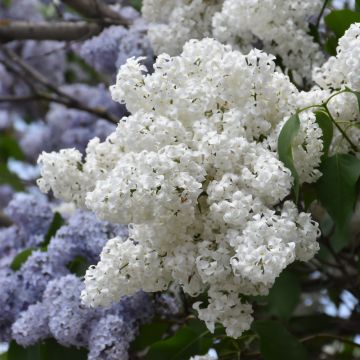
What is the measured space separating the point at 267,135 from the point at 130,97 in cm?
23

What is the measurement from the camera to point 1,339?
5.82ft

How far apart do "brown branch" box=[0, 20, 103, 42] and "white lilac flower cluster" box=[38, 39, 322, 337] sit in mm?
1124

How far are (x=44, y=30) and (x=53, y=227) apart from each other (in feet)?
2.27

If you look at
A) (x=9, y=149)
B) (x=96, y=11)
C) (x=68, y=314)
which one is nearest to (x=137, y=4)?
(x=96, y=11)

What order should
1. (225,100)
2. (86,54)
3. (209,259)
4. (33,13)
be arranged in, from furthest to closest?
(33,13), (86,54), (225,100), (209,259)

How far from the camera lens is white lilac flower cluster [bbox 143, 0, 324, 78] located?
1.67 meters

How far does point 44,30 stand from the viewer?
247 centimetres

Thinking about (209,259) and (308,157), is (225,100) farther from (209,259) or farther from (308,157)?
(209,259)

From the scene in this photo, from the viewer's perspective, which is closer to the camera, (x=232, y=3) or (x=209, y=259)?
(x=209, y=259)

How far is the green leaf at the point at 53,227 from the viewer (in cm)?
201

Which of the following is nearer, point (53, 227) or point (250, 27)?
point (250, 27)

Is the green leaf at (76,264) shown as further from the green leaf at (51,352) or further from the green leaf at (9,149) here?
the green leaf at (9,149)

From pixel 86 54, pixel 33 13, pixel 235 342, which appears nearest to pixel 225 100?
pixel 235 342

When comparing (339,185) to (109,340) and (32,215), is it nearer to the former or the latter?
(109,340)
